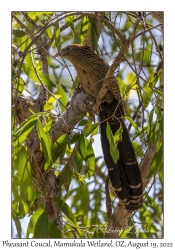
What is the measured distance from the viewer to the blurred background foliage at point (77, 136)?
2771 mm

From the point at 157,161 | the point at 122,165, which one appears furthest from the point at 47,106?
the point at 157,161

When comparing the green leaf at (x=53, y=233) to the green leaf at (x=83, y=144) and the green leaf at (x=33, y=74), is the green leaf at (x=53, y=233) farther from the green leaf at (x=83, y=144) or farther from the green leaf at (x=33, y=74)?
the green leaf at (x=33, y=74)

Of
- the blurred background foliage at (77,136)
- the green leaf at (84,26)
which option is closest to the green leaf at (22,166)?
the blurred background foliage at (77,136)

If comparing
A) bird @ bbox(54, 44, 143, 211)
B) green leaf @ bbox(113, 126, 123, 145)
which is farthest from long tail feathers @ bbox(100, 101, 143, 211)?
green leaf @ bbox(113, 126, 123, 145)

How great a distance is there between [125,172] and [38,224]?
743 mm

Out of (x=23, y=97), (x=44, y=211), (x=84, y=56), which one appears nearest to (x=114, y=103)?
(x=84, y=56)

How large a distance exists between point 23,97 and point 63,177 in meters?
0.78

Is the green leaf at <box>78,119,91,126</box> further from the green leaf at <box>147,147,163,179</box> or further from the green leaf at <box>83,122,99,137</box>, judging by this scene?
the green leaf at <box>147,147,163,179</box>

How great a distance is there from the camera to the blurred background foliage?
2.77 meters

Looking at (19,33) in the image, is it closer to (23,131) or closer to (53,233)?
(23,131)

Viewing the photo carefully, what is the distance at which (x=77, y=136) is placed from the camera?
110 inches

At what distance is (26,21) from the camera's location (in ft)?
11.5

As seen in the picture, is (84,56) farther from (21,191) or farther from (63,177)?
(21,191)
